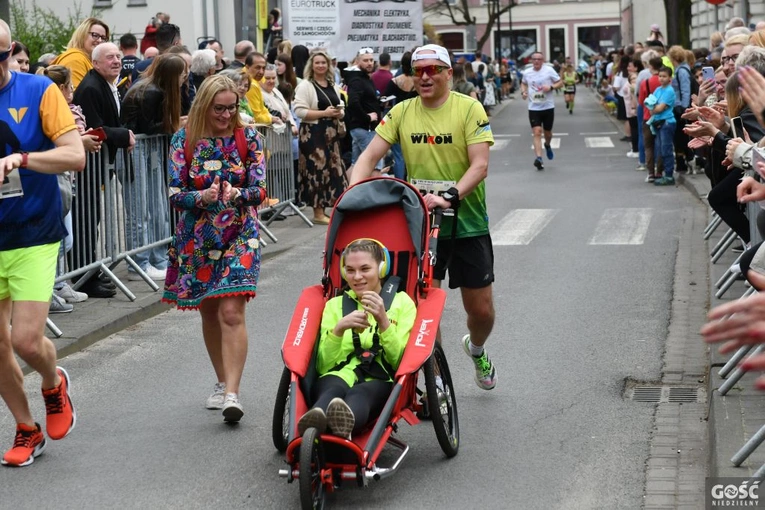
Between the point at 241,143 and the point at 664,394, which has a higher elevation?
the point at 241,143

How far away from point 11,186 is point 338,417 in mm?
1929

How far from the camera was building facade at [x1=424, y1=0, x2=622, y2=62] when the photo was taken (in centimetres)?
10319

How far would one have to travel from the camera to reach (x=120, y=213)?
440 inches

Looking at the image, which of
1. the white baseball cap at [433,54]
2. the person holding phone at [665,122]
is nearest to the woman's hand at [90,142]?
the white baseball cap at [433,54]

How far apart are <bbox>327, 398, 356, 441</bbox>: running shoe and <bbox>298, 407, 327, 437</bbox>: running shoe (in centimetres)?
4

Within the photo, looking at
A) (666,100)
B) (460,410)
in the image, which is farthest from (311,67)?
(460,410)

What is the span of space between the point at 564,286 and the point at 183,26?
36.9m

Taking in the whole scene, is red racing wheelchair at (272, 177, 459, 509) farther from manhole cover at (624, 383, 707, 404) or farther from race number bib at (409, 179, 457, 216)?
manhole cover at (624, 383, 707, 404)

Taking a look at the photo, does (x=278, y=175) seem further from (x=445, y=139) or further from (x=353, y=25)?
(x=353, y=25)

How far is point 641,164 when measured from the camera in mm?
21938

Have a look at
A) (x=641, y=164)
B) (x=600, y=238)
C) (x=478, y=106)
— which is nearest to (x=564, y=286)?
(x=600, y=238)

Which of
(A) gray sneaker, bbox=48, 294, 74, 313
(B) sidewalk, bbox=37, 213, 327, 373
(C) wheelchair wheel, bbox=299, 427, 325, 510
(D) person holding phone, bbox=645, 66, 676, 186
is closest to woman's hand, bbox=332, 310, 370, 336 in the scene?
(C) wheelchair wheel, bbox=299, 427, 325, 510

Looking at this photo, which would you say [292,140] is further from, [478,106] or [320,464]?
[320,464]

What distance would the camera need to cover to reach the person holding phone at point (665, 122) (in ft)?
61.0
